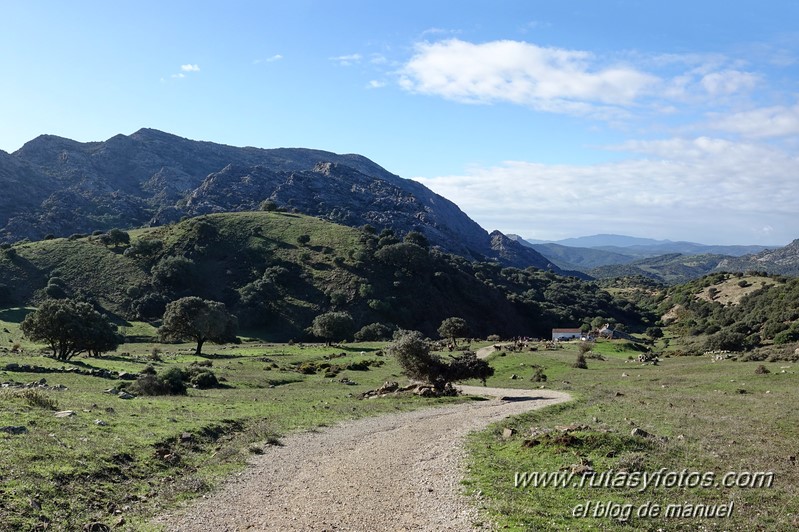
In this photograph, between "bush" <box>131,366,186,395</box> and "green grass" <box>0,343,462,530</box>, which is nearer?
"green grass" <box>0,343,462,530</box>

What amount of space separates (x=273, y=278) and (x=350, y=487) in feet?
382

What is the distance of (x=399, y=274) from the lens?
142 meters

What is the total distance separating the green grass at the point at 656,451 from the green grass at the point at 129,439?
988 cm

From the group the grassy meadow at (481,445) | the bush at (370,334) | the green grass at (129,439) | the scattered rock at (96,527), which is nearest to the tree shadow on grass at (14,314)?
the green grass at (129,439)

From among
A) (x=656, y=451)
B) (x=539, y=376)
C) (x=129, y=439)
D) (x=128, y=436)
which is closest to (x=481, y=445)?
(x=656, y=451)

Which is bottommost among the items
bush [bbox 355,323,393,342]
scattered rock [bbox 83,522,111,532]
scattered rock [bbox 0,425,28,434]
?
bush [bbox 355,323,393,342]

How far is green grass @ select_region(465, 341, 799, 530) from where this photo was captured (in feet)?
43.7

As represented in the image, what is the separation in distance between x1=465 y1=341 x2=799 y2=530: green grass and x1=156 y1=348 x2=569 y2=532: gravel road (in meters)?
1.18

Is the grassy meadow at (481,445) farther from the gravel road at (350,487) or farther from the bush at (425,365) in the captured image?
the bush at (425,365)

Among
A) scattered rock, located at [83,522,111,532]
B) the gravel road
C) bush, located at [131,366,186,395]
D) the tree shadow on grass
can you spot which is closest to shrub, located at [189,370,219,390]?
bush, located at [131,366,186,395]

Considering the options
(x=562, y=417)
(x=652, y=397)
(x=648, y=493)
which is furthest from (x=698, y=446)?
(x=652, y=397)

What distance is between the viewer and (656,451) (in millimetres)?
19438

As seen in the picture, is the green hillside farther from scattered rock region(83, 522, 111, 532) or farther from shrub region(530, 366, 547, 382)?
scattered rock region(83, 522, 111, 532)

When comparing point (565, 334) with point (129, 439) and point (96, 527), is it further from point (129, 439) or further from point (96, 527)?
point (96, 527)
